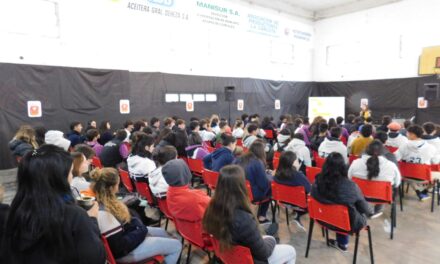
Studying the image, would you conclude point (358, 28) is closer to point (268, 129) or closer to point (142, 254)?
point (268, 129)

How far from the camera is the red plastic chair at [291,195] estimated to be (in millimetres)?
3114

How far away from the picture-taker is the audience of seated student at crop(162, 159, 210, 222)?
2.40 m

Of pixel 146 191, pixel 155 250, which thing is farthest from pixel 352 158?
pixel 155 250

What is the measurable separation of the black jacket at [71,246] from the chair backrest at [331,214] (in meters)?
2.07

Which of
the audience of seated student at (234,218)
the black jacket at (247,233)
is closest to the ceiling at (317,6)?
the audience of seated student at (234,218)

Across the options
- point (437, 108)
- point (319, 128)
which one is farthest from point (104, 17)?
point (437, 108)

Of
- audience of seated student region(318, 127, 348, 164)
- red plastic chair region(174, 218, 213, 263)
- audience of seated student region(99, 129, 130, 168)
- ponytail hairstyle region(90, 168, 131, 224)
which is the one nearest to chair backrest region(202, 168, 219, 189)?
red plastic chair region(174, 218, 213, 263)

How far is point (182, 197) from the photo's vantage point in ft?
8.11

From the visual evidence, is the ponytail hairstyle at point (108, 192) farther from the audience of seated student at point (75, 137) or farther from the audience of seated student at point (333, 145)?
the audience of seated student at point (75, 137)

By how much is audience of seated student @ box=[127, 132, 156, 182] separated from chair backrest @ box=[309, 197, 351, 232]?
199 cm

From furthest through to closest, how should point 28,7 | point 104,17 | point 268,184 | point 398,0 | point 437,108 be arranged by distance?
point 398,0 → point 437,108 → point 104,17 → point 28,7 → point 268,184

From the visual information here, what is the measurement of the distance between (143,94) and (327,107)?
8353mm

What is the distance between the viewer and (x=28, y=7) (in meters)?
6.34

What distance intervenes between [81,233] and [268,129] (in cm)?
683
